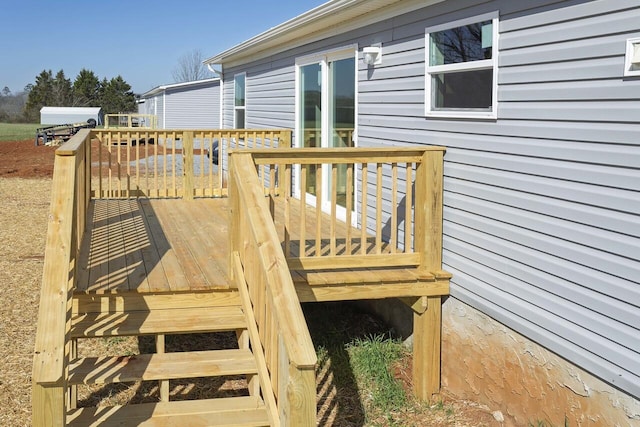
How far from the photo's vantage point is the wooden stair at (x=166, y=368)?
3.67 m

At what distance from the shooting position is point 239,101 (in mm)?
12922

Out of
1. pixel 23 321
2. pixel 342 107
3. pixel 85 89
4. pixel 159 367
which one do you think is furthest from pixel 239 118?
pixel 85 89

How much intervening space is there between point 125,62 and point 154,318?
257 feet

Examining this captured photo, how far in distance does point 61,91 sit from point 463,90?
233ft

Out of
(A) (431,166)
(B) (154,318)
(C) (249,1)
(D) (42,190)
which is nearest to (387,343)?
(A) (431,166)

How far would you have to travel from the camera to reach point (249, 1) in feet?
163

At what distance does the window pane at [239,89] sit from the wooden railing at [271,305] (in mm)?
8145

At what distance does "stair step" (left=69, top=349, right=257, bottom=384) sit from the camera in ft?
12.7

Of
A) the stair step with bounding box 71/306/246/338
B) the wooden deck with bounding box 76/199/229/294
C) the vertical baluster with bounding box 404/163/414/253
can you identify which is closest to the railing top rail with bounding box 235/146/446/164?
the vertical baluster with bounding box 404/163/414/253

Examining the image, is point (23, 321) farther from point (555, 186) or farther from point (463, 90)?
point (555, 186)

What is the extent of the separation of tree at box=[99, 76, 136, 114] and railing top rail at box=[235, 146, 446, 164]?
69.4m

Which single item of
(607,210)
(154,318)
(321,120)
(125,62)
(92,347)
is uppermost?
(125,62)

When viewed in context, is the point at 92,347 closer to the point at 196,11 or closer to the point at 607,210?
the point at 607,210

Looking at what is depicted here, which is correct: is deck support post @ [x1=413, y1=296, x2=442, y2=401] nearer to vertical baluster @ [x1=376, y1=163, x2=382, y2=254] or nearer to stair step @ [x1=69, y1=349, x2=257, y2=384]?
vertical baluster @ [x1=376, y1=163, x2=382, y2=254]
